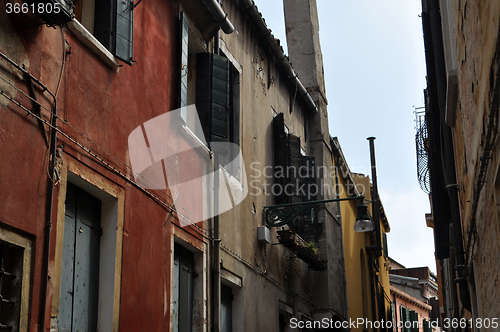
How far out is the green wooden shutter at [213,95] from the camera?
9289mm

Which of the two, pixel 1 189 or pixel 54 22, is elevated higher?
pixel 54 22

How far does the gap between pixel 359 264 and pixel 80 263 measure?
48.4 feet

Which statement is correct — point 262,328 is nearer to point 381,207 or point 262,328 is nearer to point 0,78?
point 0,78

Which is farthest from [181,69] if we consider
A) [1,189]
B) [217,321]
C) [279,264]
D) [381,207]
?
[381,207]

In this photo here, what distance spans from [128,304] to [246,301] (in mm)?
3847

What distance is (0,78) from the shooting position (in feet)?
16.4

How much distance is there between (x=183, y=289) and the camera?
8438mm

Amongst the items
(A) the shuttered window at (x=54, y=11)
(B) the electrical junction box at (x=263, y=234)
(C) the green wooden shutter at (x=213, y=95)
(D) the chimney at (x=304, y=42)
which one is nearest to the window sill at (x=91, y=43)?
(A) the shuttered window at (x=54, y=11)

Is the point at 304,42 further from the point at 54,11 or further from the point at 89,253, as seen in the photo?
the point at 54,11

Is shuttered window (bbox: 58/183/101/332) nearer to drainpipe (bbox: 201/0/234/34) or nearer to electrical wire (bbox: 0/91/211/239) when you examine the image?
electrical wire (bbox: 0/91/211/239)

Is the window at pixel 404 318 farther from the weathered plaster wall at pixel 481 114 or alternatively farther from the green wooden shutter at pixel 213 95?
the weathered plaster wall at pixel 481 114

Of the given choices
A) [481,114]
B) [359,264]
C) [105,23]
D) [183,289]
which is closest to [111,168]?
[105,23]

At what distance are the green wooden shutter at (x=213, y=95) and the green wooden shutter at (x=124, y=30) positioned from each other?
2325 mm

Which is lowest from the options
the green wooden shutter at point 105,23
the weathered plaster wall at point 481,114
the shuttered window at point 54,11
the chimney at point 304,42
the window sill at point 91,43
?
the weathered plaster wall at point 481,114
